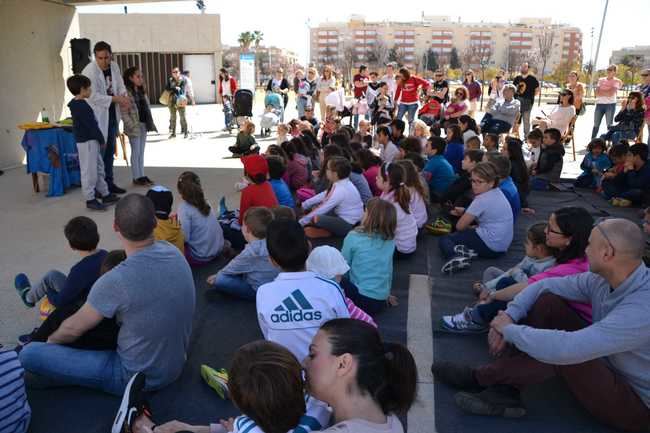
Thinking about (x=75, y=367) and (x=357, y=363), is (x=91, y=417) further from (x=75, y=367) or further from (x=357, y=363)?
(x=357, y=363)

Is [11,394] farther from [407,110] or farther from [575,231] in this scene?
[407,110]

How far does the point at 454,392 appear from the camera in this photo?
256 cm

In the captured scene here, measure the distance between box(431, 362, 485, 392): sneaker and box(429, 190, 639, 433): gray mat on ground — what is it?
0.04m

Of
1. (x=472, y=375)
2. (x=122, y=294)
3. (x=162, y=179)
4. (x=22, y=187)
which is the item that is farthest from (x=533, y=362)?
(x=22, y=187)

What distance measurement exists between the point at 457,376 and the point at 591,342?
0.78m

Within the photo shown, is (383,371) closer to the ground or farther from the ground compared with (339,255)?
farther from the ground

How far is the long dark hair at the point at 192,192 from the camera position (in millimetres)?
3828

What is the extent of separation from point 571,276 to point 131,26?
22.9 m

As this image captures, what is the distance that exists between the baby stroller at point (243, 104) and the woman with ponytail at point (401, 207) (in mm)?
8216

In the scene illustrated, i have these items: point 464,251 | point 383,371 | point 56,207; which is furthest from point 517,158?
point 56,207

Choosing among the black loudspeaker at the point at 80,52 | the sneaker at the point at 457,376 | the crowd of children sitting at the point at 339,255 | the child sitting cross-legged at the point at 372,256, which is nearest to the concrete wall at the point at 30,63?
the black loudspeaker at the point at 80,52

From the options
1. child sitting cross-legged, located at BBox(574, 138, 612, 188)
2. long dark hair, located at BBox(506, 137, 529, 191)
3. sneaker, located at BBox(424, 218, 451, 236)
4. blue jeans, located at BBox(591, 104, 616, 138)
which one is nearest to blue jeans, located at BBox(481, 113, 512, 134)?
blue jeans, located at BBox(591, 104, 616, 138)

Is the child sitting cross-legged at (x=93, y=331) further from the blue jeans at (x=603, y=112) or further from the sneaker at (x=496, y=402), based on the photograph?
the blue jeans at (x=603, y=112)

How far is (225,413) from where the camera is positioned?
238 cm
